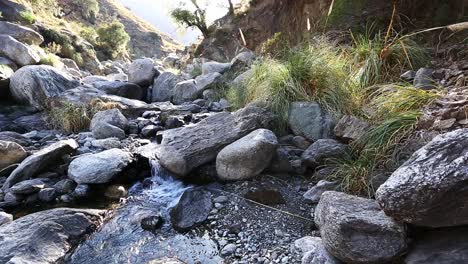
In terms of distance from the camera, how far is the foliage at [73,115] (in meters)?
5.34

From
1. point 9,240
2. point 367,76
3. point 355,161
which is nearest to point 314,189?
point 355,161

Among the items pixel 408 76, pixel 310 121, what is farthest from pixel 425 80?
pixel 310 121

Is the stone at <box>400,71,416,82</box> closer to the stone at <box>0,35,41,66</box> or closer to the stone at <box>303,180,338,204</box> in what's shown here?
the stone at <box>303,180,338,204</box>

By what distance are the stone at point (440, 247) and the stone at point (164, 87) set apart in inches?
258

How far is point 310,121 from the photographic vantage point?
3443 mm

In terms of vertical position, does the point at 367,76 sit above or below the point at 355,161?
above

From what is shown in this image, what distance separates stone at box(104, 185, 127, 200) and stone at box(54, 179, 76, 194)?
1.18 feet

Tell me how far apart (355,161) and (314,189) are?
1.29ft

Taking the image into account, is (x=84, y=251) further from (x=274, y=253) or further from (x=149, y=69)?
(x=149, y=69)

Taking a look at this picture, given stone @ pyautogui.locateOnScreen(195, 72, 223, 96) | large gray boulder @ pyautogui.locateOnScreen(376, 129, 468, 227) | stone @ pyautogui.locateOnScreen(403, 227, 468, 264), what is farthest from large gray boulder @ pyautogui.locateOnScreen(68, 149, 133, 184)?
stone @ pyautogui.locateOnScreen(195, 72, 223, 96)

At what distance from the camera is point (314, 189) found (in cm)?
273

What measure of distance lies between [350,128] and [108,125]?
3372 mm

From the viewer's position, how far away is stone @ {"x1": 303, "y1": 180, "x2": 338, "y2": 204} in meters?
2.64

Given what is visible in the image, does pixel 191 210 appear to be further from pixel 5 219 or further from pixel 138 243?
pixel 5 219
